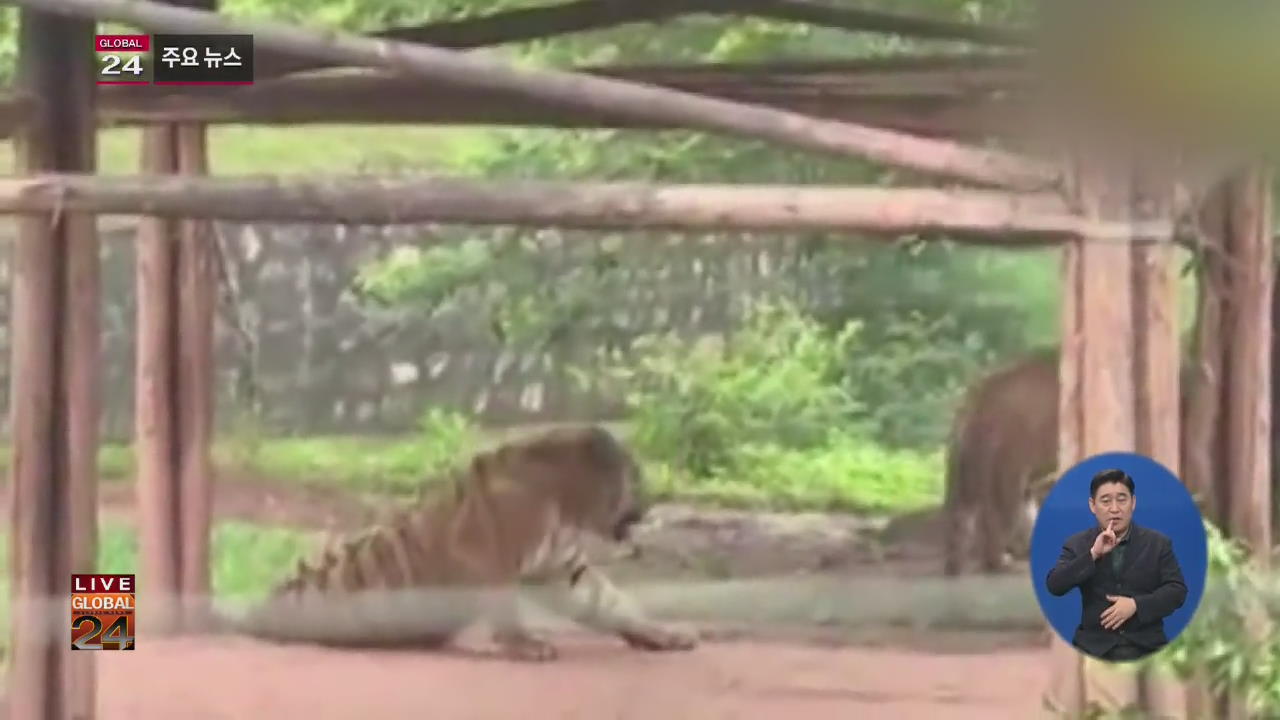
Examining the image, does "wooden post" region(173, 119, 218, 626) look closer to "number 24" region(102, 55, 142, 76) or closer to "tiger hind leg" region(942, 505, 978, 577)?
"number 24" region(102, 55, 142, 76)

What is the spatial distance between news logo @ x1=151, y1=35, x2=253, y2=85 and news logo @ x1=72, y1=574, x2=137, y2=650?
0.59m

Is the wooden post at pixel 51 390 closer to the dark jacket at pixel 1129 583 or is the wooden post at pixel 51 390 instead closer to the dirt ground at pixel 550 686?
the dirt ground at pixel 550 686

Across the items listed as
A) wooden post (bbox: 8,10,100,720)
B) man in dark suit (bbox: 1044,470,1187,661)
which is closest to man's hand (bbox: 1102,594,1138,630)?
man in dark suit (bbox: 1044,470,1187,661)

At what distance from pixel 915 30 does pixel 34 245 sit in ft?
3.51

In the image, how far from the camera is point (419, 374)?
5.62 feet

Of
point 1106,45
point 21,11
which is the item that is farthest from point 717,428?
point 21,11

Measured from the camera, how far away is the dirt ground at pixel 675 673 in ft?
5.47

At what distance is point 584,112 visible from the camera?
1.61m

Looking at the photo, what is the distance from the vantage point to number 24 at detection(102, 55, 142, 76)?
1604 millimetres

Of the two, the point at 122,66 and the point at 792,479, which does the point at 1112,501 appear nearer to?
the point at 792,479

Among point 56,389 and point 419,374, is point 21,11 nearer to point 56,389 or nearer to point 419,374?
point 56,389

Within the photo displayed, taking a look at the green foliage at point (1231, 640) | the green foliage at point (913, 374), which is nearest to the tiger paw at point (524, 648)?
the green foliage at point (913, 374)

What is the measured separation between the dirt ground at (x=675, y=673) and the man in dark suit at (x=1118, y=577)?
127mm

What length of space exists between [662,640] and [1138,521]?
1.85 feet
